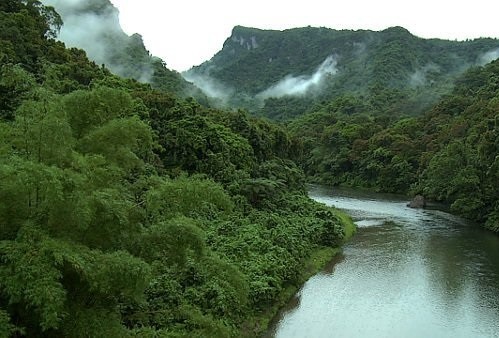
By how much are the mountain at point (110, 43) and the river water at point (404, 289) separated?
1358 inches

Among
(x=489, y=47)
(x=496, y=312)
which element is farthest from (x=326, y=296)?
(x=489, y=47)

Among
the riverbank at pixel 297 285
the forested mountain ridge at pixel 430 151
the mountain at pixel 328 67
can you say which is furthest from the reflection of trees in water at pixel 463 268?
the mountain at pixel 328 67

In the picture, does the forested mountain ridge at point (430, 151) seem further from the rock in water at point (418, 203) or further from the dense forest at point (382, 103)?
the rock in water at point (418, 203)

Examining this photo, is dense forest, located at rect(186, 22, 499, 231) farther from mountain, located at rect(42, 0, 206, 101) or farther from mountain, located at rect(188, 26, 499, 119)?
mountain, located at rect(42, 0, 206, 101)

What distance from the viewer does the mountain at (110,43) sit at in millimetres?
Result: 60397

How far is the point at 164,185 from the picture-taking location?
9375mm

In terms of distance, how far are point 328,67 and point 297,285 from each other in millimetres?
138023

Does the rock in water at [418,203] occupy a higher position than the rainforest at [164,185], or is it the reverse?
the rainforest at [164,185]

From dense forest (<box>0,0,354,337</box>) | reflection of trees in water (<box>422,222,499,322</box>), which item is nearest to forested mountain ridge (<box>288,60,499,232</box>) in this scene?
reflection of trees in water (<box>422,222,499,322</box>)

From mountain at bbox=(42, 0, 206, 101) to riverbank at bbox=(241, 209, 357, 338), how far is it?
110ft

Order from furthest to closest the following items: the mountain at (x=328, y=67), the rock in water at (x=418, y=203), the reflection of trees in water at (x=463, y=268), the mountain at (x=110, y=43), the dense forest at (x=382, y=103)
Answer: the mountain at (x=328, y=67) → the mountain at (x=110, y=43) → the rock in water at (x=418, y=203) → the dense forest at (x=382, y=103) → the reflection of trees in water at (x=463, y=268)

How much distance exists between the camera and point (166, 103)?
30.6m

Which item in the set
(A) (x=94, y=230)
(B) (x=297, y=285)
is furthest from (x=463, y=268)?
(A) (x=94, y=230)

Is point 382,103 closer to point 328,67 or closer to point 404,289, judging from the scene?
point 328,67
